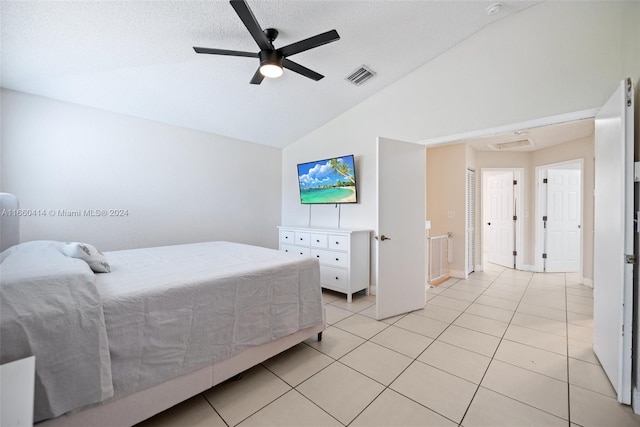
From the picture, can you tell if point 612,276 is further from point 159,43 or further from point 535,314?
point 159,43

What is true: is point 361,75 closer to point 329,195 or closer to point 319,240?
point 329,195

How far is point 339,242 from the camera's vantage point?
3.45m

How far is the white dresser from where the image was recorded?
11.1 feet

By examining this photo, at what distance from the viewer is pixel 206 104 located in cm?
338

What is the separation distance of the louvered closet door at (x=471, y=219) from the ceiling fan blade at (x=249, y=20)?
4178mm

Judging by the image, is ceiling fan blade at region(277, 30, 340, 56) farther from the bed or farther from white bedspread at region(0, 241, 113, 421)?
white bedspread at region(0, 241, 113, 421)

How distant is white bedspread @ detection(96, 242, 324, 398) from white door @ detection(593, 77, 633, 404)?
1.98m

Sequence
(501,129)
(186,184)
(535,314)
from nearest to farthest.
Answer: (501,129) → (535,314) → (186,184)

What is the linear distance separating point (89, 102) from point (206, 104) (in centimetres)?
126

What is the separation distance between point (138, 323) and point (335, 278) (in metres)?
2.47

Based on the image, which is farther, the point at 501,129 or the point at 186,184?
the point at 186,184

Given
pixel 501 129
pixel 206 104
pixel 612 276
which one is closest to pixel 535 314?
pixel 612 276

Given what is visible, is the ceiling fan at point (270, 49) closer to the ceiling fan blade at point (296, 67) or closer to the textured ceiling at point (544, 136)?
the ceiling fan blade at point (296, 67)

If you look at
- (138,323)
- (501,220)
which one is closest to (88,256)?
(138,323)
